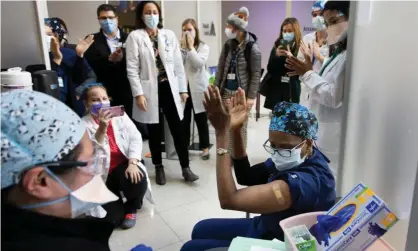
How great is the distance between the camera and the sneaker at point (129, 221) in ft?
7.31

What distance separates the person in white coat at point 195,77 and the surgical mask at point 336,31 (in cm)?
152

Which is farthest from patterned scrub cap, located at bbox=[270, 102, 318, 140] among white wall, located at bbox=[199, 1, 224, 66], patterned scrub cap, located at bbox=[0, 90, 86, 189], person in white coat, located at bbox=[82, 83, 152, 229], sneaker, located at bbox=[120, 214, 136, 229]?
white wall, located at bbox=[199, 1, 224, 66]

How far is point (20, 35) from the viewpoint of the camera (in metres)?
1.97

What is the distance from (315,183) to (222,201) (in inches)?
13.0

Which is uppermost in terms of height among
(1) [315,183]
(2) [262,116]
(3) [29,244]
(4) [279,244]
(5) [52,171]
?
(5) [52,171]

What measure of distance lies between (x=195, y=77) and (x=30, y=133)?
8.88 feet

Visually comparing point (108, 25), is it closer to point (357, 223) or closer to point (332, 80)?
point (332, 80)

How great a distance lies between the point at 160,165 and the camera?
2914 mm

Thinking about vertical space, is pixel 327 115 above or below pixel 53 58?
below

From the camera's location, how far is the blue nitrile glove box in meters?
0.86

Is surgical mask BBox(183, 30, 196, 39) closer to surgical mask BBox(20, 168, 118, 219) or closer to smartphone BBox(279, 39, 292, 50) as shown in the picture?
smartphone BBox(279, 39, 292, 50)

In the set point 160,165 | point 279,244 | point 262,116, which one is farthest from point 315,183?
point 262,116

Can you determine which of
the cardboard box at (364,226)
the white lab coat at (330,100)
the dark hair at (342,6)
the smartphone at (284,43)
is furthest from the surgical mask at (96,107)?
the smartphone at (284,43)

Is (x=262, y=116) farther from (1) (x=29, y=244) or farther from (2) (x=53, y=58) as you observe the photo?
(1) (x=29, y=244)
